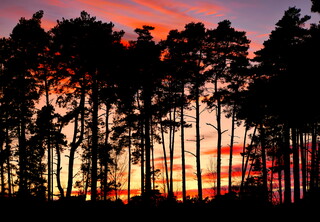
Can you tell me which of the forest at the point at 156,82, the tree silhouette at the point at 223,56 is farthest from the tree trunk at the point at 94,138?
the tree silhouette at the point at 223,56

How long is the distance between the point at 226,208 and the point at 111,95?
1121 centimetres

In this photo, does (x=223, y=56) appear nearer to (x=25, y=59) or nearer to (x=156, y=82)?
(x=156, y=82)

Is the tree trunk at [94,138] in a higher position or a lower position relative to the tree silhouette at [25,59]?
lower

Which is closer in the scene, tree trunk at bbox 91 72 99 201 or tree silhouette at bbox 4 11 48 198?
tree trunk at bbox 91 72 99 201

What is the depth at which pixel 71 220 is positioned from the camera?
10141 mm

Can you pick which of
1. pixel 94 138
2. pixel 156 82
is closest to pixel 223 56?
pixel 156 82

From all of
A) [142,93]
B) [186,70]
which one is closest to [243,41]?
[186,70]

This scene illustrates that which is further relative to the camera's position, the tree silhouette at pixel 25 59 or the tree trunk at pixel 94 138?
the tree silhouette at pixel 25 59

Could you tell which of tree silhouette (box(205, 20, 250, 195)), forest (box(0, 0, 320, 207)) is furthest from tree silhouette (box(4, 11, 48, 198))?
tree silhouette (box(205, 20, 250, 195))

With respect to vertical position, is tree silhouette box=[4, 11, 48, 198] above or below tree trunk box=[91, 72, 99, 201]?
above

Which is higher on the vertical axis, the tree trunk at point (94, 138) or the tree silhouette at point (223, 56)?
the tree silhouette at point (223, 56)

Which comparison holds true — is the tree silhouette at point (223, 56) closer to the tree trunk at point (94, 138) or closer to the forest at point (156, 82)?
the forest at point (156, 82)

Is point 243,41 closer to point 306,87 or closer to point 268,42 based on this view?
point 268,42

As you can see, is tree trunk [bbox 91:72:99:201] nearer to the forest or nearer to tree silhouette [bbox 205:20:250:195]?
the forest
